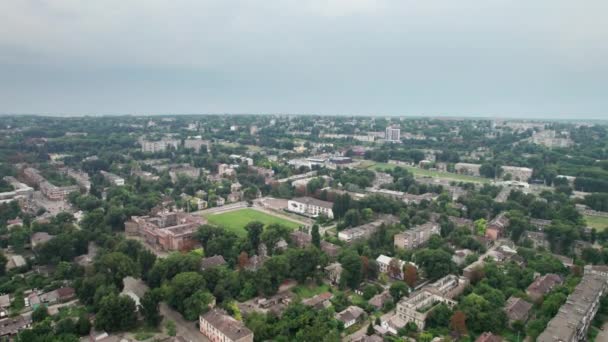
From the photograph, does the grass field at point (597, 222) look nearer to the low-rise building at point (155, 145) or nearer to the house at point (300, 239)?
the house at point (300, 239)

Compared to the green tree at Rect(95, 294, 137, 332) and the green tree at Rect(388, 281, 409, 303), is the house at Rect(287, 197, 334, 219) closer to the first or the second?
the green tree at Rect(388, 281, 409, 303)

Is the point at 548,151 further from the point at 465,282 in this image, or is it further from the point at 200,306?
the point at 200,306

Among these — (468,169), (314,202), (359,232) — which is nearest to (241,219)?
(314,202)

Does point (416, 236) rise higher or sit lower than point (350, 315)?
higher

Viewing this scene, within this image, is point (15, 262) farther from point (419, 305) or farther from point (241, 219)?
point (419, 305)

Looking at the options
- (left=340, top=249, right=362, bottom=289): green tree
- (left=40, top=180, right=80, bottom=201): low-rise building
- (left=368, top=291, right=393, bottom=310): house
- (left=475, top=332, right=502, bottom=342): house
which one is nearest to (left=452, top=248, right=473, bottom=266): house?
(left=368, top=291, right=393, bottom=310): house

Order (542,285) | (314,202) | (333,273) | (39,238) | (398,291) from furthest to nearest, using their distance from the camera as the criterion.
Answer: (314,202), (39,238), (333,273), (542,285), (398,291)

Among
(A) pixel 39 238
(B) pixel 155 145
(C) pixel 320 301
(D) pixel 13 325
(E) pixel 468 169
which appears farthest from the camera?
(B) pixel 155 145
